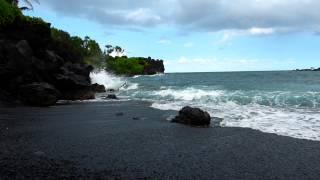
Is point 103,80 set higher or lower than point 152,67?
lower

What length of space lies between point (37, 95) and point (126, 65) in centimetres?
12352

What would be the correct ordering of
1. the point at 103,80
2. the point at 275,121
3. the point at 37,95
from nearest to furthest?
the point at 275,121 → the point at 37,95 → the point at 103,80

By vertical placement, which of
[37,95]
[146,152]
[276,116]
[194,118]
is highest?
[37,95]

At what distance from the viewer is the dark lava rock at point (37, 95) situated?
2728 centimetres

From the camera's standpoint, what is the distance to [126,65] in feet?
493

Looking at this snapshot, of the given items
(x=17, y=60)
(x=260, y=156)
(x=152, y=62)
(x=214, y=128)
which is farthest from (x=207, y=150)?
(x=152, y=62)

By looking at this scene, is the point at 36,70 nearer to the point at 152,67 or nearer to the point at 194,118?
the point at 194,118

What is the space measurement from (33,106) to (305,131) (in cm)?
1680

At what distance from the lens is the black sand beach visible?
9.81 metres

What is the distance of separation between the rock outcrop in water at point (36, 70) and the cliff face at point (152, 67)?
139 metres

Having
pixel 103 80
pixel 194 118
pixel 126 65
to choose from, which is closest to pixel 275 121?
pixel 194 118

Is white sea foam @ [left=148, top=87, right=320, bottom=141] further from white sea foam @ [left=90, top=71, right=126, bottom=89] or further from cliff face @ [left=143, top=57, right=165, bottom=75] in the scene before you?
cliff face @ [left=143, top=57, right=165, bottom=75]

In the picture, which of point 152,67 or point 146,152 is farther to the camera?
point 152,67

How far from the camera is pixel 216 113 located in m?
23.0
